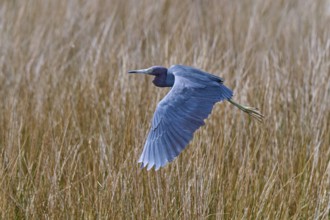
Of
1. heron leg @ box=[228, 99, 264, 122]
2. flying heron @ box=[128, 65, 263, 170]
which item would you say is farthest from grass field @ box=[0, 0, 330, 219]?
flying heron @ box=[128, 65, 263, 170]

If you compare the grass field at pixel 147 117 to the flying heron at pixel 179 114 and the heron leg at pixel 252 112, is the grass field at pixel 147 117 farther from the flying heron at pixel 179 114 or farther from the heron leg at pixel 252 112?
the flying heron at pixel 179 114

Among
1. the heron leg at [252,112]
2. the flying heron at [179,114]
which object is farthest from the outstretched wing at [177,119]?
the heron leg at [252,112]

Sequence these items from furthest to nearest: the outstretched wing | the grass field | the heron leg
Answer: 1. the heron leg
2. the grass field
3. the outstretched wing

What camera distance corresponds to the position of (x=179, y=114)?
225 cm

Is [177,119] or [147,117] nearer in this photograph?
[177,119]

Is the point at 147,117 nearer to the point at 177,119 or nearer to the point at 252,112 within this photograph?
the point at 252,112

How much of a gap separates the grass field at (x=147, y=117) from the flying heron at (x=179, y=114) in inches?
8.2

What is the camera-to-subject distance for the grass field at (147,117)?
2.46 meters

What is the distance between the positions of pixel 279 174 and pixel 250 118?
1.19ft

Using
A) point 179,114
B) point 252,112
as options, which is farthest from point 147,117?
point 179,114

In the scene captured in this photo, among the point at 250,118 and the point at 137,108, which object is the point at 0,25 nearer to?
the point at 137,108

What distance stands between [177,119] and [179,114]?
22 millimetres

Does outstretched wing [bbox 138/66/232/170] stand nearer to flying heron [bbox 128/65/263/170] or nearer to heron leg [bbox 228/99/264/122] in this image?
flying heron [bbox 128/65/263/170]

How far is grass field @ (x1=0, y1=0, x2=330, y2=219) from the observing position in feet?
8.09
